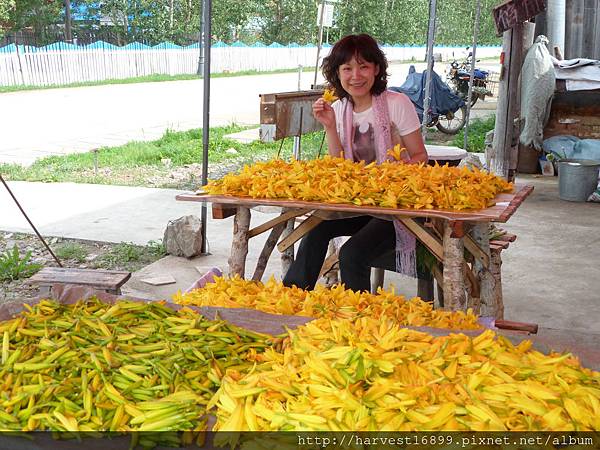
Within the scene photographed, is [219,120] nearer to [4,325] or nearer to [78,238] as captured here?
[78,238]

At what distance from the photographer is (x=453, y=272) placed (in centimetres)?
384

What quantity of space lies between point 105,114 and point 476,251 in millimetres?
13056

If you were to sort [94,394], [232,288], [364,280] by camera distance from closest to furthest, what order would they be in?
[94,394], [232,288], [364,280]

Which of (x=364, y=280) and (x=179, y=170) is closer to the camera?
(x=364, y=280)

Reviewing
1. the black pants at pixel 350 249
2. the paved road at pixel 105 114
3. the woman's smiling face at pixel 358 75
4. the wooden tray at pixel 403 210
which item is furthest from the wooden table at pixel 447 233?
the paved road at pixel 105 114

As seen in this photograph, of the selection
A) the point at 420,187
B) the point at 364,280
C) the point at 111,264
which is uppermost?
the point at 420,187

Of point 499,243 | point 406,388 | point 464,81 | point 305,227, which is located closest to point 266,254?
point 305,227

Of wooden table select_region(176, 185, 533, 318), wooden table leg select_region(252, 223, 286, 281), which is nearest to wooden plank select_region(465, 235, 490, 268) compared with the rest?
wooden table select_region(176, 185, 533, 318)

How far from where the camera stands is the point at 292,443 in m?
1.79

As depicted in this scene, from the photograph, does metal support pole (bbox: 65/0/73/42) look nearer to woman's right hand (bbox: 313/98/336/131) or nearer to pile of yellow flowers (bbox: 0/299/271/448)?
woman's right hand (bbox: 313/98/336/131)

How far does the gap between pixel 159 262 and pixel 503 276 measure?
281 centimetres

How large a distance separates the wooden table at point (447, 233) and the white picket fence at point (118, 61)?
1715cm

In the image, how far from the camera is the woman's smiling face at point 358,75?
14.8 feet

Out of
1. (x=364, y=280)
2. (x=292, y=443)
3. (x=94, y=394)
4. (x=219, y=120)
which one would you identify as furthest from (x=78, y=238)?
(x=219, y=120)
